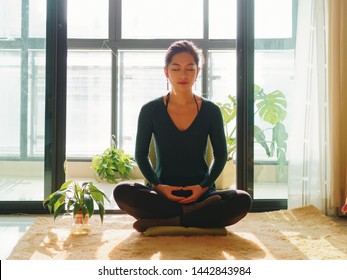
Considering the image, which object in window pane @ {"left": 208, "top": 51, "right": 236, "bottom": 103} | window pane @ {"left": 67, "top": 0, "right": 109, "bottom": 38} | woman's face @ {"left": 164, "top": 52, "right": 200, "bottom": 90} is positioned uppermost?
window pane @ {"left": 67, "top": 0, "right": 109, "bottom": 38}

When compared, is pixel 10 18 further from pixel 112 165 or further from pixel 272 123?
pixel 112 165

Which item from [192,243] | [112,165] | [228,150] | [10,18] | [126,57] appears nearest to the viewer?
[192,243]

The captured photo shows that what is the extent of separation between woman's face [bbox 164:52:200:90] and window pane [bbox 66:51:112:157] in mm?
2996

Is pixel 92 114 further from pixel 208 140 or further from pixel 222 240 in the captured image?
pixel 222 240

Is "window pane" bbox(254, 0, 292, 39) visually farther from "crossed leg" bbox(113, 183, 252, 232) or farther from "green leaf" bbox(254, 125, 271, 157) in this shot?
"crossed leg" bbox(113, 183, 252, 232)

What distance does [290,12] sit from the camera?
9.82ft

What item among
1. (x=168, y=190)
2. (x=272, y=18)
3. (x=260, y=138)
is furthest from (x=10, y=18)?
(x=260, y=138)

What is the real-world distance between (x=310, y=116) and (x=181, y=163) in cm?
108

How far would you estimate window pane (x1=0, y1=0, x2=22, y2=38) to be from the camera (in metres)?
2.92

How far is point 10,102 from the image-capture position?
2.94 m

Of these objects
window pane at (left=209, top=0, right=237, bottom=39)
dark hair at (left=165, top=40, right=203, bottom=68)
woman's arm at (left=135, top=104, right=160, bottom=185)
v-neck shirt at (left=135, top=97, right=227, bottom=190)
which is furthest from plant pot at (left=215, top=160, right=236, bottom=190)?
dark hair at (left=165, top=40, right=203, bottom=68)

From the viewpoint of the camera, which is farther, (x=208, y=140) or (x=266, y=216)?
(x=266, y=216)
